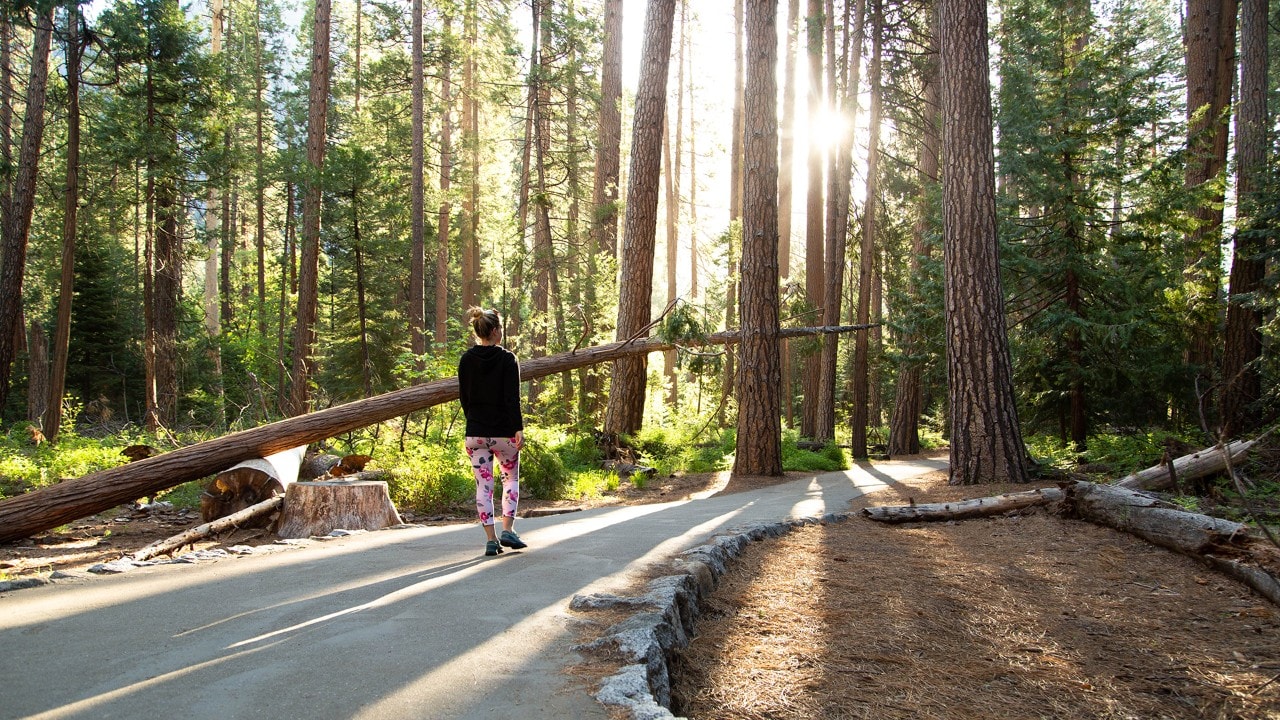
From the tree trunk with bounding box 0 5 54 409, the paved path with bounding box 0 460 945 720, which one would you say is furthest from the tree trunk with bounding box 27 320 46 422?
the paved path with bounding box 0 460 945 720

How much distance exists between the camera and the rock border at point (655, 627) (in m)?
2.85

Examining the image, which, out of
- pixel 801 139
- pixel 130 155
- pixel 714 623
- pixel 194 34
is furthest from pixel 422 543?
pixel 801 139

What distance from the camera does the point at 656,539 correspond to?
6449mm

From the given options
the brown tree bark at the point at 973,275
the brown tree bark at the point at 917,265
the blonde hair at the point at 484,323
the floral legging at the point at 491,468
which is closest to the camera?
the floral legging at the point at 491,468

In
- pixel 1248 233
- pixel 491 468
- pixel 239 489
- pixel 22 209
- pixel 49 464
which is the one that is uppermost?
pixel 22 209

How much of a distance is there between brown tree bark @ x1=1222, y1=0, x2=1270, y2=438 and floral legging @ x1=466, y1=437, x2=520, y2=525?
10.9m

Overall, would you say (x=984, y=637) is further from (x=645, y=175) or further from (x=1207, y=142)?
(x=1207, y=142)

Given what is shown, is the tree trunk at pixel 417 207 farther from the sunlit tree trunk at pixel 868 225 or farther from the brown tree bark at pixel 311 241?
the sunlit tree trunk at pixel 868 225

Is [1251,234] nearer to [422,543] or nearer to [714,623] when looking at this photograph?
[714,623]

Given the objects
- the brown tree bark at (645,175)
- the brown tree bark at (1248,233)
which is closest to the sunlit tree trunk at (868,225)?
the brown tree bark at (645,175)

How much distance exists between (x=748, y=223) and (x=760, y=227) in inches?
9.6

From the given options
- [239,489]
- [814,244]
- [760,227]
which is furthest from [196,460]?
[814,244]

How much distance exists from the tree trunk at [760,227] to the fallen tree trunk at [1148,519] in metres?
4.77

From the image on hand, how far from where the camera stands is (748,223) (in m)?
12.7
